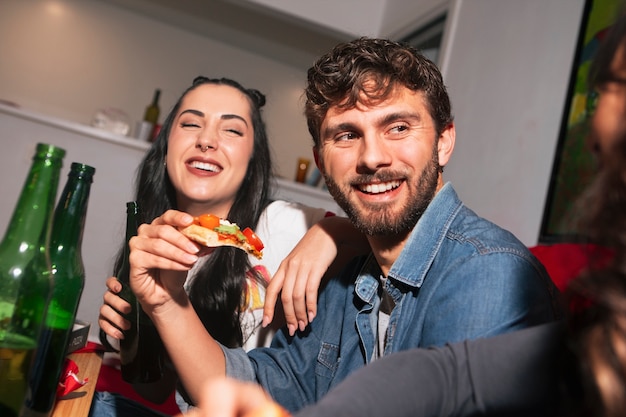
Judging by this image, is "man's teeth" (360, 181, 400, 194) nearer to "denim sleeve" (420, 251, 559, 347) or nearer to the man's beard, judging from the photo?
the man's beard

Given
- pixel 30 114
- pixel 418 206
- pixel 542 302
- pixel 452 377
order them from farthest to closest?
pixel 30 114 → pixel 418 206 → pixel 542 302 → pixel 452 377

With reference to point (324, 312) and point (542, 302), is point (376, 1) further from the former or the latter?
point (542, 302)

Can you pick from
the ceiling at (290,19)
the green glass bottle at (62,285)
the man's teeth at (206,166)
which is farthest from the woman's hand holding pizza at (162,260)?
the ceiling at (290,19)

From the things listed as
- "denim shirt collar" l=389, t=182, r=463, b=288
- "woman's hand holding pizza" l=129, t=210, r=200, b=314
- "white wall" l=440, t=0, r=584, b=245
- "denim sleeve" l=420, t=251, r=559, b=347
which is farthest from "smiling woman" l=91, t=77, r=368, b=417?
"white wall" l=440, t=0, r=584, b=245

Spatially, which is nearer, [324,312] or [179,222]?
[179,222]

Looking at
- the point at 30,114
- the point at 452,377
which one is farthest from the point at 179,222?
the point at 30,114

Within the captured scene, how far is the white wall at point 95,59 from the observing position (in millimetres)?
4785

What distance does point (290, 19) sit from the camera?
14.1ft

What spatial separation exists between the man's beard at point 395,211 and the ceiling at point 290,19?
2714 millimetres

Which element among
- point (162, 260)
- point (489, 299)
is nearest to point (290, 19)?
point (162, 260)

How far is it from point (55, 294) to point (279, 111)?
14.7ft

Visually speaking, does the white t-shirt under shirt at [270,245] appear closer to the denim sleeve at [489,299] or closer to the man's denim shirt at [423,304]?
the man's denim shirt at [423,304]

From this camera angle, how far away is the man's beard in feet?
3.93

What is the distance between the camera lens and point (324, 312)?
1.32 meters
